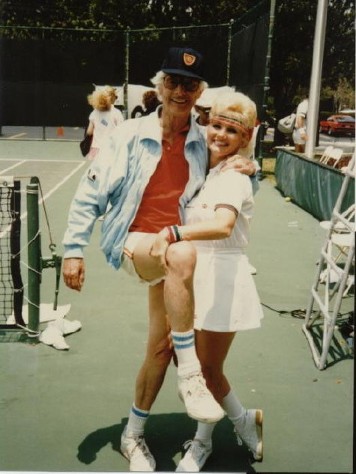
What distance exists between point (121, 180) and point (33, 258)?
5.32ft

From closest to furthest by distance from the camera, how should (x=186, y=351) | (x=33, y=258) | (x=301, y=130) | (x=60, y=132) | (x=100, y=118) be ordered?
1. (x=186, y=351)
2. (x=33, y=258)
3. (x=100, y=118)
4. (x=301, y=130)
5. (x=60, y=132)

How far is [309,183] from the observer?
314 inches

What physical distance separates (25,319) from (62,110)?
16.7m

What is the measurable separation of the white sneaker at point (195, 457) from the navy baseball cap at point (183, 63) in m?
1.52

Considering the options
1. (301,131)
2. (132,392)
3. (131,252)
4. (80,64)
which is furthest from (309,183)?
(80,64)

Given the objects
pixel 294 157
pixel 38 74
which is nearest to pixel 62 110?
pixel 38 74

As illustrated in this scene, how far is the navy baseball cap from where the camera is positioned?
90.1 inches

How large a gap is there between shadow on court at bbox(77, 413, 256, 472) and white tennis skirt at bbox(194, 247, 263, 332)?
672mm

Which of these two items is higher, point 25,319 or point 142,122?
point 142,122

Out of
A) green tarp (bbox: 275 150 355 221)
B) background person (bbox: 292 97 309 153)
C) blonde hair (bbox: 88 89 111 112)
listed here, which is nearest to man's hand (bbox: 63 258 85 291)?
green tarp (bbox: 275 150 355 221)

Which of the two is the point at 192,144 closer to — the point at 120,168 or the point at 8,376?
the point at 120,168

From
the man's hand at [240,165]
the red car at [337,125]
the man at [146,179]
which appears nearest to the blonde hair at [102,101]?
the man at [146,179]

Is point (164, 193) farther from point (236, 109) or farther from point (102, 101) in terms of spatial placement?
point (102, 101)

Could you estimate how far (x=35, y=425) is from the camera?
2.72 m
